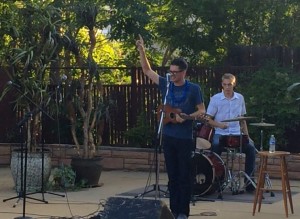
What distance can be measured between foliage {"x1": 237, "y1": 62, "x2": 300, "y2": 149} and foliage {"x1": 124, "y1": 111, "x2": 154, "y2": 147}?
6.59 feet

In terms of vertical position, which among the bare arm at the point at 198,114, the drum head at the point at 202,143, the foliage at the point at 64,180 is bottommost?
the foliage at the point at 64,180

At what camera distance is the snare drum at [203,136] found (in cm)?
1078

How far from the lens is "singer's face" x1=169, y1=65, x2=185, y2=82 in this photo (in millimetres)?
8867

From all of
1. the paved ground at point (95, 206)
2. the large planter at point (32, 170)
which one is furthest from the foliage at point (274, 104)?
the large planter at point (32, 170)

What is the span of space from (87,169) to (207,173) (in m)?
2.07

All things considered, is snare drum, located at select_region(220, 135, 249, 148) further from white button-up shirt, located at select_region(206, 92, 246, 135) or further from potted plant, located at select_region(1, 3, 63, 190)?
potted plant, located at select_region(1, 3, 63, 190)

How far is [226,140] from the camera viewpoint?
11.0m

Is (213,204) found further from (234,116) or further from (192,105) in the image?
(192,105)

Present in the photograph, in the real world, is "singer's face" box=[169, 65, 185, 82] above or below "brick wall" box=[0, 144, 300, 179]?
above

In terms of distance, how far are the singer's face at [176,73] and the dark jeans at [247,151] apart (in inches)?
95.5

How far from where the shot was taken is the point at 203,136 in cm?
1086

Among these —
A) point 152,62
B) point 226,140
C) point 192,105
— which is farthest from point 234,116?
point 152,62

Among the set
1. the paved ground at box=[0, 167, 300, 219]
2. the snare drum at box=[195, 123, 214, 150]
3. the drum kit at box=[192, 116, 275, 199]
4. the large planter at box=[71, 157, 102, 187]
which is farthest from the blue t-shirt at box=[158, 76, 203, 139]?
the large planter at box=[71, 157, 102, 187]

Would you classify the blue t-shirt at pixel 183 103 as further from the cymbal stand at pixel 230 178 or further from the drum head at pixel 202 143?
the cymbal stand at pixel 230 178
